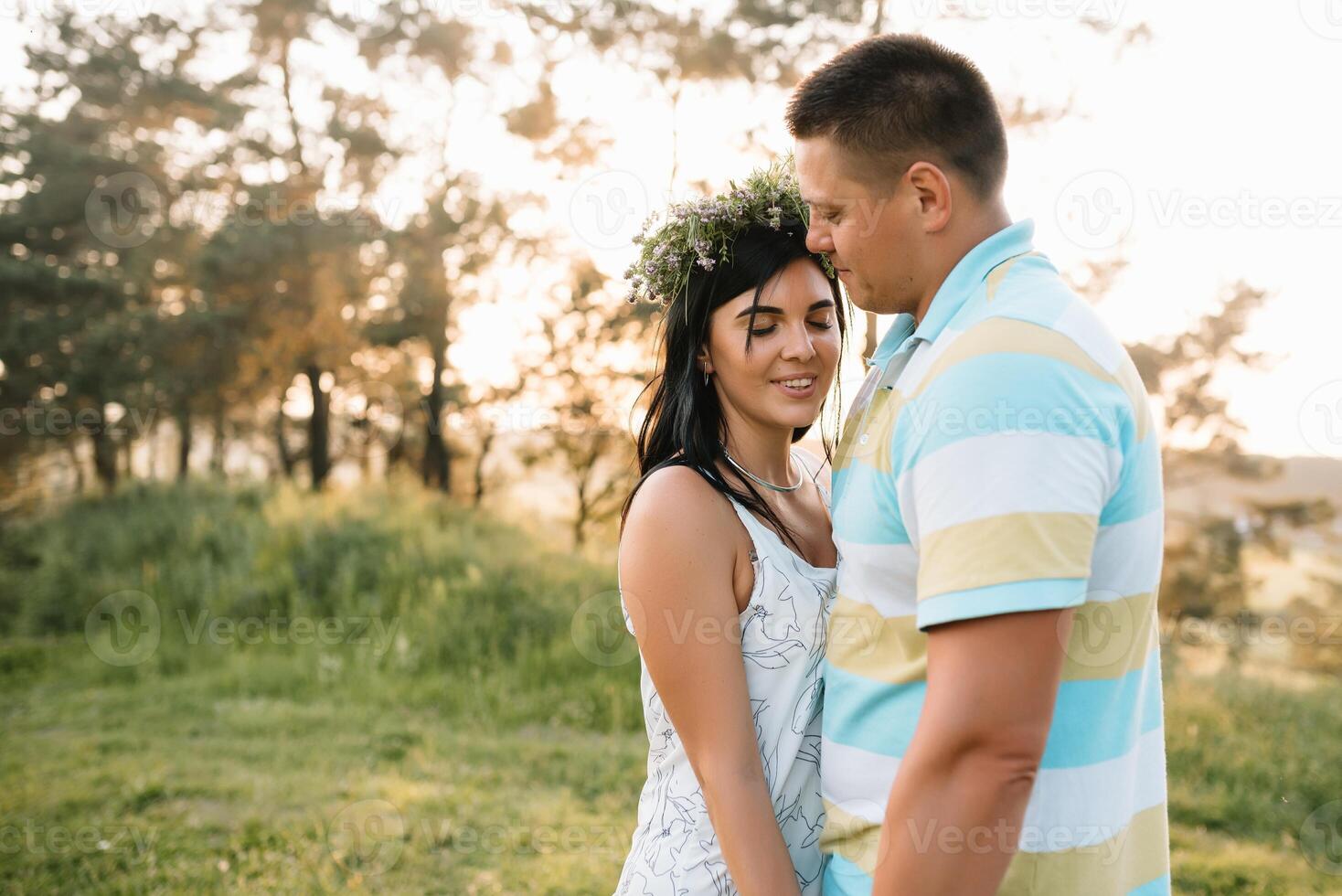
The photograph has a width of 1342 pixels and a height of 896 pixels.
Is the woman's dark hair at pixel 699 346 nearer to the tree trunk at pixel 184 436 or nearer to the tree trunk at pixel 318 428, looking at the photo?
the tree trunk at pixel 184 436

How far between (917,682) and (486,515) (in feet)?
44.0

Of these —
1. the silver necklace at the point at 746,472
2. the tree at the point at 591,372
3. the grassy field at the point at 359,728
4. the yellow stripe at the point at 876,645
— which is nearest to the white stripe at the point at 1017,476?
the yellow stripe at the point at 876,645

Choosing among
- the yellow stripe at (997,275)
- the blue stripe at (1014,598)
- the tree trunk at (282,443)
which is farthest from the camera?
the tree trunk at (282,443)

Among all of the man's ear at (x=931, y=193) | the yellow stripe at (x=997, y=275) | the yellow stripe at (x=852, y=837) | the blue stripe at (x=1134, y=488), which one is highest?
the man's ear at (x=931, y=193)

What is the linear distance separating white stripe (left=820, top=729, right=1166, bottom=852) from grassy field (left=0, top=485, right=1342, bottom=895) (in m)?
3.70

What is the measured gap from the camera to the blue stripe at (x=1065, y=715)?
1.50 metres

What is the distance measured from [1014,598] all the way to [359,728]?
713 centimetres

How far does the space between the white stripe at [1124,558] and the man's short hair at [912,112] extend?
0.61 m

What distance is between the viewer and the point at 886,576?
157cm

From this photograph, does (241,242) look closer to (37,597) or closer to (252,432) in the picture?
(37,597)

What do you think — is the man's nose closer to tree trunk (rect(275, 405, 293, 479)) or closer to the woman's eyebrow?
the woman's eyebrow

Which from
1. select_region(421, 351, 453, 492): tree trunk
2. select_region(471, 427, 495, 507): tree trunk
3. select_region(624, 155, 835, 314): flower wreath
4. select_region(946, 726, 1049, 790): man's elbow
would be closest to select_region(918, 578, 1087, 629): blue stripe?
select_region(946, 726, 1049, 790): man's elbow

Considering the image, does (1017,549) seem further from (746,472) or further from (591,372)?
(591,372)

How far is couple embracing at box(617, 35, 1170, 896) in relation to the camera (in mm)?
1288
